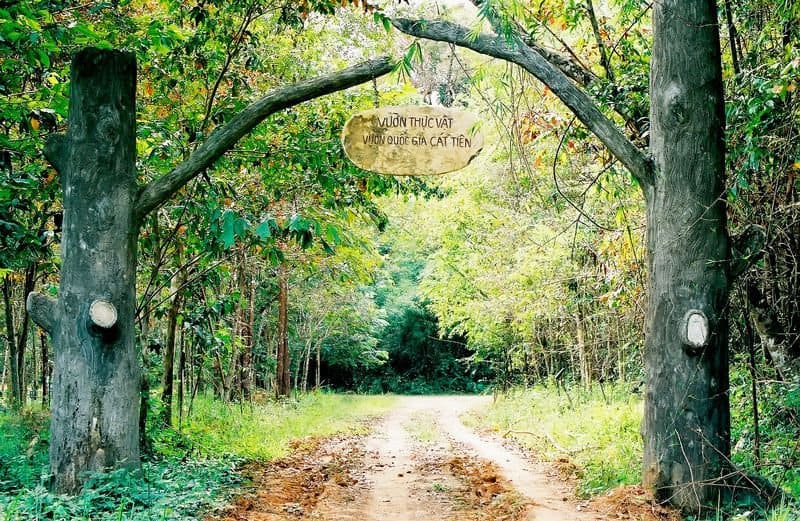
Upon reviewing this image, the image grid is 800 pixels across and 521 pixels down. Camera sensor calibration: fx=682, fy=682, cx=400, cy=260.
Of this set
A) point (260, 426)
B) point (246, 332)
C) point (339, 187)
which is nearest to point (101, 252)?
point (339, 187)

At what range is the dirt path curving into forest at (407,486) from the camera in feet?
20.0

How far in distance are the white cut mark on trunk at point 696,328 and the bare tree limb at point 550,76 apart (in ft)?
3.45

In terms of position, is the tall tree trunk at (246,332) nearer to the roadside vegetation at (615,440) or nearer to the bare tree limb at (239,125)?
the roadside vegetation at (615,440)

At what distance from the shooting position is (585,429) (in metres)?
10.4

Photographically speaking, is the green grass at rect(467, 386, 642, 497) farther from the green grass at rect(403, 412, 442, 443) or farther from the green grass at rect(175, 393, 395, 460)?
the green grass at rect(175, 393, 395, 460)

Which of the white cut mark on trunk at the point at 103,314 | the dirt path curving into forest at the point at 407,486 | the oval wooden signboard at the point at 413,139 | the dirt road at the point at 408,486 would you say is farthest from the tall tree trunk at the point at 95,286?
the oval wooden signboard at the point at 413,139

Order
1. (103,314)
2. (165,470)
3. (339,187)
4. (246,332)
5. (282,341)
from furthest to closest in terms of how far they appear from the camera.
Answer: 1. (282,341)
2. (246,332)
3. (339,187)
4. (165,470)
5. (103,314)

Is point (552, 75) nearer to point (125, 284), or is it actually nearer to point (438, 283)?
point (125, 284)

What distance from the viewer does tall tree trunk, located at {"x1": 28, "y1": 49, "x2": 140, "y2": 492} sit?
5.31 meters

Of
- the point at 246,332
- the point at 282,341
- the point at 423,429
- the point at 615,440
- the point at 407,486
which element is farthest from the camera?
the point at 282,341

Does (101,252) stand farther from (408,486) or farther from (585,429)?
(585,429)

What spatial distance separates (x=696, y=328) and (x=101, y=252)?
182 inches

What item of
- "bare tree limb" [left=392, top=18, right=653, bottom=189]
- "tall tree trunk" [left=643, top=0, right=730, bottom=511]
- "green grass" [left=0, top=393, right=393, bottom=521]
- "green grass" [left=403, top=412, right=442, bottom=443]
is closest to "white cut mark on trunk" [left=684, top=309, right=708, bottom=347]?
"tall tree trunk" [left=643, top=0, right=730, bottom=511]

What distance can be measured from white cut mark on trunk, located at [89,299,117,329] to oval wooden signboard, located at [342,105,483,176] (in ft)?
7.34
